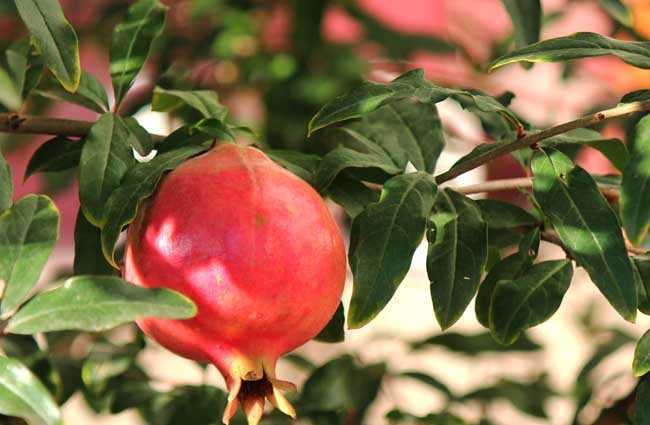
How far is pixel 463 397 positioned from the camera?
1198 millimetres

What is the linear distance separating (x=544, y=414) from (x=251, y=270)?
2.65ft

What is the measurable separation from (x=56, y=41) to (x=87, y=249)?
0.15 metres

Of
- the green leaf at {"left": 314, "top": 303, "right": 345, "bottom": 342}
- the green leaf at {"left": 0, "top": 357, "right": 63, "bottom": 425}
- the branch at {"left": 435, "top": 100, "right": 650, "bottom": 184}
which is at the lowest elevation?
the green leaf at {"left": 314, "top": 303, "right": 345, "bottom": 342}

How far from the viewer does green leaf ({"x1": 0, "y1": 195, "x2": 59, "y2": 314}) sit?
22.2 inches

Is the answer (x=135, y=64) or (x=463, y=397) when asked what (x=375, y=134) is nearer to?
(x=135, y=64)

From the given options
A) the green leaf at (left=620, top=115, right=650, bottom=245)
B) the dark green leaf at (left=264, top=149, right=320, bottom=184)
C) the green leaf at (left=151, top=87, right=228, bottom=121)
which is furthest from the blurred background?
the green leaf at (left=620, top=115, right=650, bottom=245)

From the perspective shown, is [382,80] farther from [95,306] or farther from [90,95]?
[95,306]

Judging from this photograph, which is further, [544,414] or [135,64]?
[544,414]

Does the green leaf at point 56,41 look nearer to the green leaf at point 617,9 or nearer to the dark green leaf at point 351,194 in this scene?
the dark green leaf at point 351,194

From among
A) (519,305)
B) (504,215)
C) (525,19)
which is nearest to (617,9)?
(525,19)

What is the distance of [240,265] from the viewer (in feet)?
1.75

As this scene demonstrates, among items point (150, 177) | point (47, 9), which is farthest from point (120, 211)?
point (47, 9)

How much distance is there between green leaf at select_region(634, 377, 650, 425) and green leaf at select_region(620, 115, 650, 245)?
0.16 m

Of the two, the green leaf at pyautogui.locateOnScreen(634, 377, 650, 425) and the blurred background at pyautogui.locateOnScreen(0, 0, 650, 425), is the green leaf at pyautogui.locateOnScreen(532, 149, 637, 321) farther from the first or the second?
the blurred background at pyautogui.locateOnScreen(0, 0, 650, 425)
